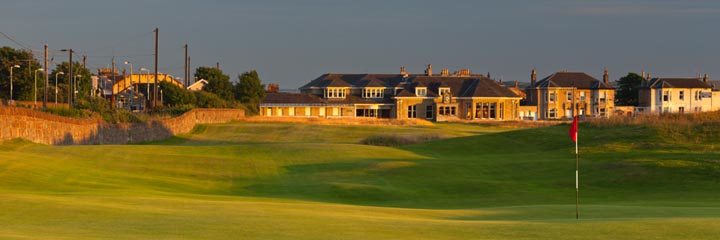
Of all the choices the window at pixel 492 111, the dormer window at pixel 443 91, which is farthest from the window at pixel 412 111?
the window at pixel 492 111

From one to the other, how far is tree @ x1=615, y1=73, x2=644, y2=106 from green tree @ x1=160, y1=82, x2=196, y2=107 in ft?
224

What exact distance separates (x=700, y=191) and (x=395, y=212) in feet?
50.6

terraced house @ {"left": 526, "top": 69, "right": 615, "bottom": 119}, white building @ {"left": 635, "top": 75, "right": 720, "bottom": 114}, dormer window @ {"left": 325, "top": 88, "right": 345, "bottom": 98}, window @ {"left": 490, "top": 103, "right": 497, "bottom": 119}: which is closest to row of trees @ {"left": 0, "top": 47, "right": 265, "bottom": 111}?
dormer window @ {"left": 325, "top": 88, "right": 345, "bottom": 98}

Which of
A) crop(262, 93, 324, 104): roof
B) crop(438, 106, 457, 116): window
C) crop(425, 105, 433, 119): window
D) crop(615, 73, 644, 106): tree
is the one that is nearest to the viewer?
crop(262, 93, 324, 104): roof

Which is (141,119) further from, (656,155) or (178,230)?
(178,230)

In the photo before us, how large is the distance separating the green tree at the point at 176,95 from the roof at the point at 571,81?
172 ft

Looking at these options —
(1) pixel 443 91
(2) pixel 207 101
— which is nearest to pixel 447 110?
(1) pixel 443 91

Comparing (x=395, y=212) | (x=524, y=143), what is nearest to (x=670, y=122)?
(x=524, y=143)

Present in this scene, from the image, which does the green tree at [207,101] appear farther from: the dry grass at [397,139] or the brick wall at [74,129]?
the dry grass at [397,139]

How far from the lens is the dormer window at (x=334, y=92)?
503 feet

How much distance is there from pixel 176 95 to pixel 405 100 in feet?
111

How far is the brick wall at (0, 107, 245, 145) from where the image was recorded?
47.0 metres

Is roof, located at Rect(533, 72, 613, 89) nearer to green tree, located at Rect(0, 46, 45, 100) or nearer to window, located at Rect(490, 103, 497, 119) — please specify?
window, located at Rect(490, 103, 497, 119)

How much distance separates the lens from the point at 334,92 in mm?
153875
